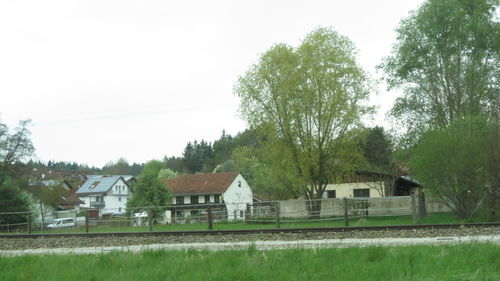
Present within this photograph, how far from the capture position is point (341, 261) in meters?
6.80

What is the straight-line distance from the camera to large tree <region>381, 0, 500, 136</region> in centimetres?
3284

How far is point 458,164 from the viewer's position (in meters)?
22.5

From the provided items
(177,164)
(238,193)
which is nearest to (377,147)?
(238,193)

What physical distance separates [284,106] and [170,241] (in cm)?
2208

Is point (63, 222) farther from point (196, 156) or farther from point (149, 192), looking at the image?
point (196, 156)

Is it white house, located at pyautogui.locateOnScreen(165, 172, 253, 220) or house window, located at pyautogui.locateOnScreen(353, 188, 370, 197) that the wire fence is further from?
white house, located at pyautogui.locateOnScreen(165, 172, 253, 220)

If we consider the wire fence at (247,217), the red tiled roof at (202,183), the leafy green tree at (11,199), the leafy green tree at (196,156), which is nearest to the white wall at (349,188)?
the wire fence at (247,217)

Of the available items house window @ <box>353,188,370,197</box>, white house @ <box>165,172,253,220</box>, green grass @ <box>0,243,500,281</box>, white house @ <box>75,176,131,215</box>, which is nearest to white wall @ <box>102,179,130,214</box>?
white house @ <box>75,176,131,215</box>

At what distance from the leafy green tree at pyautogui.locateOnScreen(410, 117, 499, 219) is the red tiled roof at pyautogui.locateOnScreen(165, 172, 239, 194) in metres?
49.5

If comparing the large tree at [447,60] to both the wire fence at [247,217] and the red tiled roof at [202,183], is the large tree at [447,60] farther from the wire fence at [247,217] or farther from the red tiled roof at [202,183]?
the red tiled roof at [202,183]

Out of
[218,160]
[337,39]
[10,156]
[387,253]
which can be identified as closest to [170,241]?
[387,253]

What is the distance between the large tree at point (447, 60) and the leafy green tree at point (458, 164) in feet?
32.8

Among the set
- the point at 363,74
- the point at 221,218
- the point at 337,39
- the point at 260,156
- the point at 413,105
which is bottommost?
the point at 221,218

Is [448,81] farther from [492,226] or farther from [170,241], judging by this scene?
[170,241]
